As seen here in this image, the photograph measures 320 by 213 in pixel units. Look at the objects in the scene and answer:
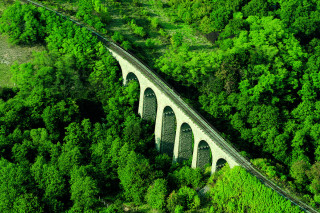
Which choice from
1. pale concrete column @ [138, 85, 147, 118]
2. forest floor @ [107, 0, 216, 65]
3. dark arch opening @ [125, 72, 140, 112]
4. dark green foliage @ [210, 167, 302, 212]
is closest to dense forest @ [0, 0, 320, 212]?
dark green foliage @ [210, 167, 302, 212]

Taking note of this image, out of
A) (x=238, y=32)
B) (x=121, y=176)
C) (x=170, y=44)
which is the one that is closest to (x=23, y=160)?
(x=121, y=176)

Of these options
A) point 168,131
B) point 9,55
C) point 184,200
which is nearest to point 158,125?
point 168,131

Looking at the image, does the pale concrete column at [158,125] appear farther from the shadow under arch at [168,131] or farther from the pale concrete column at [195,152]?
the pale concrete column at [195,152]

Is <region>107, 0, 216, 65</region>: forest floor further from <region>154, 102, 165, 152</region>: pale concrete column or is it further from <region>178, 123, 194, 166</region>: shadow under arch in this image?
<region>178, 123, 194, 166</region>: shadow under arch

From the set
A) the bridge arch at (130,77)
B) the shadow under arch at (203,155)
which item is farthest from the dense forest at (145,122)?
the shadow under arch at (203,155)

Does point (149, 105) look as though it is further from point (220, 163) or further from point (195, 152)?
point (220, 163)
